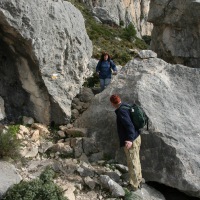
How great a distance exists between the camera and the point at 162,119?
9914 mm

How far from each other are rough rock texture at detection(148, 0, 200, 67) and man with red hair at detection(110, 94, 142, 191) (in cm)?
1071

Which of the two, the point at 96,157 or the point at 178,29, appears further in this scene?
the point at 178,29

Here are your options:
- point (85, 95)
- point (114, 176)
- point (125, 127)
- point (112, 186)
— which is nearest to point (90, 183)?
point (112, 186)

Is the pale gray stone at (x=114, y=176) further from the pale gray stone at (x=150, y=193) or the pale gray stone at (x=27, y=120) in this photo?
the pale gray stone at (x=27, y=120)

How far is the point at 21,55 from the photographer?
10469 millimetres

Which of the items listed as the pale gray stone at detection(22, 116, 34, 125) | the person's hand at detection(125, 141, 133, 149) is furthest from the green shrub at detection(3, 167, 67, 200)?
the pale gray stone at detection(22, 116, 34, 125)

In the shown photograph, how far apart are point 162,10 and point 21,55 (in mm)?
10720

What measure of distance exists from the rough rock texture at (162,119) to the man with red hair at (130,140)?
0.83 meters

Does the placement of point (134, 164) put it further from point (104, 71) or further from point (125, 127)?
point (104, 71)

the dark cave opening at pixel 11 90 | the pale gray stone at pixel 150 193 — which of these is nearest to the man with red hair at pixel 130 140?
the pale gray stone at pixel 150 193

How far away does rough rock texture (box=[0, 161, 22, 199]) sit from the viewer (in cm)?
747

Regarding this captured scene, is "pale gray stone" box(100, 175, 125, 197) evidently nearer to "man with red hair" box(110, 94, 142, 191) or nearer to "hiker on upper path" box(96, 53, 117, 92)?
"man with red hair" box(110, 94, 142, 191)

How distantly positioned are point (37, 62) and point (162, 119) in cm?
386

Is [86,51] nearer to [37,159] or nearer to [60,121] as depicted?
[60,121]
